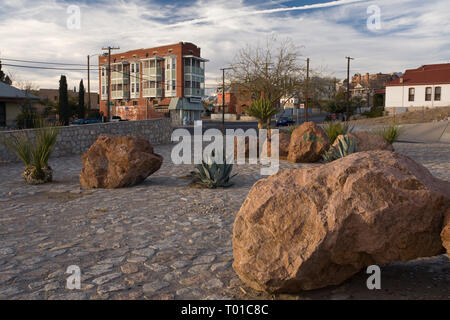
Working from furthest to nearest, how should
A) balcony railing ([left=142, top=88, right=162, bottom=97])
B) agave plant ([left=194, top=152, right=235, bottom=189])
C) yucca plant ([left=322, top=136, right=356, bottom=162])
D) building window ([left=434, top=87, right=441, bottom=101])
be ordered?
balcony railing ([left=142, top=88, right=162, bottom=97]), building window ([left=434, top=87, right=441, bottom=101]), yucca plant ([left=322, top=136, right=356, bottom=162]), agave plant ([left=194, top=152, right=235, bottom=189])

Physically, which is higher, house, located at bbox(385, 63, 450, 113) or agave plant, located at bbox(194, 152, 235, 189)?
house, located at bbox(385, 63, 450, 113)

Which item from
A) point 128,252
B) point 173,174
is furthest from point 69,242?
point 173,174

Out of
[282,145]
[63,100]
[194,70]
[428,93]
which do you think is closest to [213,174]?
[282,145]

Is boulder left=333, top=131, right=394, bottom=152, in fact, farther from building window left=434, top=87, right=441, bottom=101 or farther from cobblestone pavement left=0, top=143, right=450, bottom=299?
building window left=434, top=87, right=441, bottom=101

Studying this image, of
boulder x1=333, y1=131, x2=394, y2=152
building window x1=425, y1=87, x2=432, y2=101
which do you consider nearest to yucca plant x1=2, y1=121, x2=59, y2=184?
boulder x1=333, y1=131, x2=394, y2=152

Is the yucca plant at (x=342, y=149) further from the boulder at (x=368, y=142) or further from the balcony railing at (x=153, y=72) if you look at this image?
the balcony railing at (x=153, y=72)

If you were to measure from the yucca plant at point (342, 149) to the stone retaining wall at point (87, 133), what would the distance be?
9232mm

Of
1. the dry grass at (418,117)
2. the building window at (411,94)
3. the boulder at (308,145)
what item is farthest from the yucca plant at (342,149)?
the building window at (411,94)

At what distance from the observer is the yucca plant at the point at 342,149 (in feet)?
Result: 36.0

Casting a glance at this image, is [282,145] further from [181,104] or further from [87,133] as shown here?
[181,104]

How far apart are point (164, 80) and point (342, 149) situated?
162 feet

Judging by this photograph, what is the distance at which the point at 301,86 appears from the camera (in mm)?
30609

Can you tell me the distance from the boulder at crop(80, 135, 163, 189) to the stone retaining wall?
490 cm

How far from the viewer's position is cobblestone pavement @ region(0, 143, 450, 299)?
3.35 m
